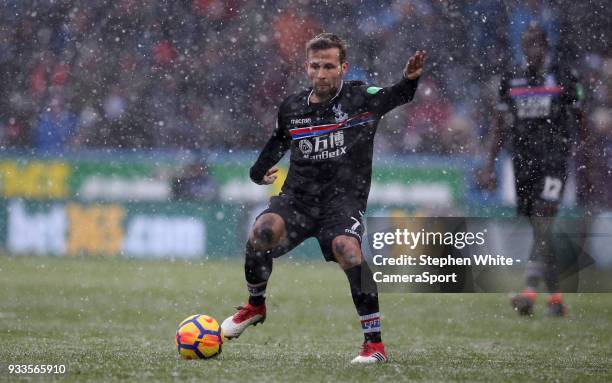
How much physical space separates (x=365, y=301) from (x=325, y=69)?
1170 millimetres

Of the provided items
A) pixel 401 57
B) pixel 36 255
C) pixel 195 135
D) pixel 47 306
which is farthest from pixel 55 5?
pixel 47 306

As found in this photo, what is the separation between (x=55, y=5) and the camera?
548 inches

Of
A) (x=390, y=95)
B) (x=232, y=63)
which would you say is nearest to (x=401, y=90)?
(x=390, y=95)

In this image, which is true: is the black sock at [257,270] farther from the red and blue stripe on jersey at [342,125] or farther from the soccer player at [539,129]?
the soccer player at [539,129]

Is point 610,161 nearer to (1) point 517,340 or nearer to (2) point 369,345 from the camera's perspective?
(1) point 517,340

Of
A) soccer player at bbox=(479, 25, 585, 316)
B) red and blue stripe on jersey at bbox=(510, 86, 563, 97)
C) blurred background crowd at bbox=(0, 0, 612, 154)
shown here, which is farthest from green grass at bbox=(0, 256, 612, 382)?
blurred background crowd at bbox=(0, 0, 612, 154)

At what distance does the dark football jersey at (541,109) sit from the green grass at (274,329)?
1.34 m

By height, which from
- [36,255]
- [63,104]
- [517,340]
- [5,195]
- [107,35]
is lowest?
[517,340]

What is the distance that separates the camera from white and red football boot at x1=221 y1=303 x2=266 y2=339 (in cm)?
521

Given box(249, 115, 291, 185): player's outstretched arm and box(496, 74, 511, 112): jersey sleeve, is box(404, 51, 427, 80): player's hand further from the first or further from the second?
box(496, 74, 511, 112): jersey sleeve

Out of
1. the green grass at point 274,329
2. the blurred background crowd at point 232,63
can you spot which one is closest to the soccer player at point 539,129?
the green grass at point 274,329

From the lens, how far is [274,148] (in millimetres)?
5344

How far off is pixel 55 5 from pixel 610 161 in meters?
7.71

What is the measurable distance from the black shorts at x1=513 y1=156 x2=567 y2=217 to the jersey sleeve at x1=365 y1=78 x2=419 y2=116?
326cm
